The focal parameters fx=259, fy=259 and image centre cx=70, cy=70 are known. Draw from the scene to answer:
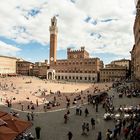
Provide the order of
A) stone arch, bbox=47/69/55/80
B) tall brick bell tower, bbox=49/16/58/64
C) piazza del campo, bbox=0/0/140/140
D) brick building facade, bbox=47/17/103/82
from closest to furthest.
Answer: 1. piazza del campo, bbox=0/0/140/140
2. brick building facade, bbox=47/17/103/82
3. stone arch, bbox=47/69/55/80
4. tall brick bell tower, bbox=49/16/58/64

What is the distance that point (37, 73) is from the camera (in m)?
114

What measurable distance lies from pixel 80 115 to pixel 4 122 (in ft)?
53.7

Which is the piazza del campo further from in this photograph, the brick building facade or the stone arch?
the stone arch

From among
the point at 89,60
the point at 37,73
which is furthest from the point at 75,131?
the point at 37,73

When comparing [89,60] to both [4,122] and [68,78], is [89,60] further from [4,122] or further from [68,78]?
[4,122]

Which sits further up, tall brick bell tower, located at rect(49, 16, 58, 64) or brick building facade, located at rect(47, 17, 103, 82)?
tall brick bell tower, located at rect(49, 16, 58, 64)

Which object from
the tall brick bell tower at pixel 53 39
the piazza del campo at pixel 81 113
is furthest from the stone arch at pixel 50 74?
the piazza del campo at pixel 81 113

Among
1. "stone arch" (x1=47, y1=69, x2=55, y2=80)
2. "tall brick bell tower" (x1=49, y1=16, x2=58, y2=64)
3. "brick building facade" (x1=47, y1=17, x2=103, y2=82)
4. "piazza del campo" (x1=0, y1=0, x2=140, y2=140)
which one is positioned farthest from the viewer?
"tall brick bell tower" (x1=49, y1=16, x2=58, y2=64)

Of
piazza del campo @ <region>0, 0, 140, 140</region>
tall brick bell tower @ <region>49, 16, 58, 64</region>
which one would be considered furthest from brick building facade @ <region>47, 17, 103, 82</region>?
piazza del campo @ <region>0, 0, 140, 140</region>

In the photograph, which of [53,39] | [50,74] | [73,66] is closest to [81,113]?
[73,66]

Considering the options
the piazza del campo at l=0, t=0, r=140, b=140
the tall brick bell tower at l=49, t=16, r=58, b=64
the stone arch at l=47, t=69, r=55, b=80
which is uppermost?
the tall brick bell tower at l=49, t=16, r=58, b=64

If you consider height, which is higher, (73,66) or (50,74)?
(73,66)

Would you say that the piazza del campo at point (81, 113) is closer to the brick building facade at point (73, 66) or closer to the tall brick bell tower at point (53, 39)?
the brick building facade at point (73, 66)

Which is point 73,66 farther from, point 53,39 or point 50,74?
point 53,39
